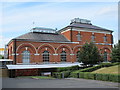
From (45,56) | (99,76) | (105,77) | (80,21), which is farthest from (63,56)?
(105,77)

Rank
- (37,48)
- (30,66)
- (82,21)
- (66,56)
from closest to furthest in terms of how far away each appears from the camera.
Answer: (30,66)
(37,48)
(66,56)
(82,21)

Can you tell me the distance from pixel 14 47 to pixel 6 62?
478 centimetres

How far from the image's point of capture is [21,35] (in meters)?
37.4

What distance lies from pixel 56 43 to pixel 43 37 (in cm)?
321

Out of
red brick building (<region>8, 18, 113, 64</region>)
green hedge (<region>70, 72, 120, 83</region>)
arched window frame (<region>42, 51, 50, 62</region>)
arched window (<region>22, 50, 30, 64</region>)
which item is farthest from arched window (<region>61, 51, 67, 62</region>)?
green hedge (<region>70, 72, 120, 83</region>)

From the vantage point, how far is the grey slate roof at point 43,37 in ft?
120

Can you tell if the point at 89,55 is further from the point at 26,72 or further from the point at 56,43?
the point at 26,72

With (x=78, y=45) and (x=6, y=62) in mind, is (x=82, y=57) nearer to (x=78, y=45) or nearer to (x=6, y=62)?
(x=78, y=45)

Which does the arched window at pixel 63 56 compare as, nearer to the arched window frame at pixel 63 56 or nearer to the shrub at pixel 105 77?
the arched window frame at pixel 63 56

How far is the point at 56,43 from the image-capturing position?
124 feet

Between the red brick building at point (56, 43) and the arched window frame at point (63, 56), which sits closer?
the red brick building at point (56, 43)

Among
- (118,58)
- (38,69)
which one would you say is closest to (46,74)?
(38,69)

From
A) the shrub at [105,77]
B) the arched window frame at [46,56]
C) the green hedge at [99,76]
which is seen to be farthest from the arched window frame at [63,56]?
the shrub at [105,77]

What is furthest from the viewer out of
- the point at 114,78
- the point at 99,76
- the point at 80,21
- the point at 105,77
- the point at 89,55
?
the point at 80,21
